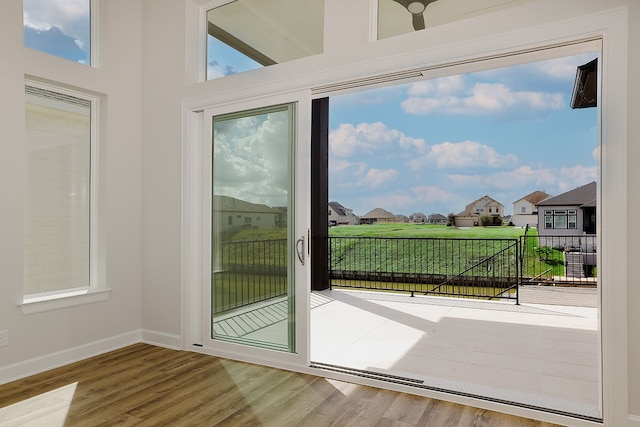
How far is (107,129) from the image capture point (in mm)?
3631

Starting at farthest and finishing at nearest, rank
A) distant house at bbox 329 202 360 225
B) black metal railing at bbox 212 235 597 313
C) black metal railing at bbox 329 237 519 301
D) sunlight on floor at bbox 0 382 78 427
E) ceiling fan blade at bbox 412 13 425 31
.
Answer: distant house at bbox 329 202 360 225
black metal railing at bbox 329 237 519 301
black metal railing at bbox 212 235 597 313
ceiling fan blade at bbox 412 13 425 31
sunlight on floor at bbox 0 382 78 427

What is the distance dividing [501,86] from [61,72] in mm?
9530

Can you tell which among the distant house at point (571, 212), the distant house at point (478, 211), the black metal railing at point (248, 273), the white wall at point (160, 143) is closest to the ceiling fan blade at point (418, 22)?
the white wall at point (160, 143)

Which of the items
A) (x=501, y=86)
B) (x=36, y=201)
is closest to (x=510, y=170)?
(x=501, y=86)

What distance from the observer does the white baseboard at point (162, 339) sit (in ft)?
12.1

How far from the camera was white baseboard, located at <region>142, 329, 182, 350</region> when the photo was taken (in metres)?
3.68

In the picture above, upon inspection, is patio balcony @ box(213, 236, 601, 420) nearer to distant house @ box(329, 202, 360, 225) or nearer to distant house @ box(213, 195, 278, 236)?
distant house @ box(213, 195, 278, 236)

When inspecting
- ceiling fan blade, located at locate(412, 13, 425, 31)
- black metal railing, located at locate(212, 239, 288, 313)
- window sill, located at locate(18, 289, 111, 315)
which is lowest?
window sill, located at locate(18, 289, 111, 315)

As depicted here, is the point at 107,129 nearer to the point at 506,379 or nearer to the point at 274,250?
the point at 274,250

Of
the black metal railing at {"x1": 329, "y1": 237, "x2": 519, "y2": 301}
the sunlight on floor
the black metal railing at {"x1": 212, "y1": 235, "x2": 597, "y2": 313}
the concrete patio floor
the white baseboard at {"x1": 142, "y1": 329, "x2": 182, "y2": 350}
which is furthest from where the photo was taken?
the black metal railing at {"x1": 329, "y1": 237, "x2": 519, "y2": 301}

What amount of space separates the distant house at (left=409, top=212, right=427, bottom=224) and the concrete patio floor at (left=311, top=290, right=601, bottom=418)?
4716 millimetres

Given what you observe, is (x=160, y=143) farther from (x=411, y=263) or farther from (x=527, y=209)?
(x=527, y=209)

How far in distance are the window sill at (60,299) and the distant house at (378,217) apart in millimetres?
7907

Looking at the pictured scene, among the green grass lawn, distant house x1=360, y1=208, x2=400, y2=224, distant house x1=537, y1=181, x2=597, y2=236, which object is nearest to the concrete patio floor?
distant house x1=537, y1=181, x2=597, y2=236
